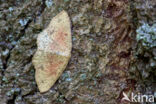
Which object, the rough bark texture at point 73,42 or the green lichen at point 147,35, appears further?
the rough bark texture at point 73,42

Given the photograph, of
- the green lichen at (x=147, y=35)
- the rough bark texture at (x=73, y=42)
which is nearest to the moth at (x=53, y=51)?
the rough bark texture at (x=73, y=42)

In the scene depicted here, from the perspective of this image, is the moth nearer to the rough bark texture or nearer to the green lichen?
the rough bark texture

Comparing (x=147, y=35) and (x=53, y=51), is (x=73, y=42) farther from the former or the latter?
(x=147, y=35)

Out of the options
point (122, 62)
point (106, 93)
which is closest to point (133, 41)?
point (122, 62)

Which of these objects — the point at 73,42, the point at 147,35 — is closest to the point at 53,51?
the point at 73,42

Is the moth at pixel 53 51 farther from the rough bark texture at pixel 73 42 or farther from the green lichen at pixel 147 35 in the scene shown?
the green lichen at pixel 147 35

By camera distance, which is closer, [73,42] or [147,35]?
[147,35]
